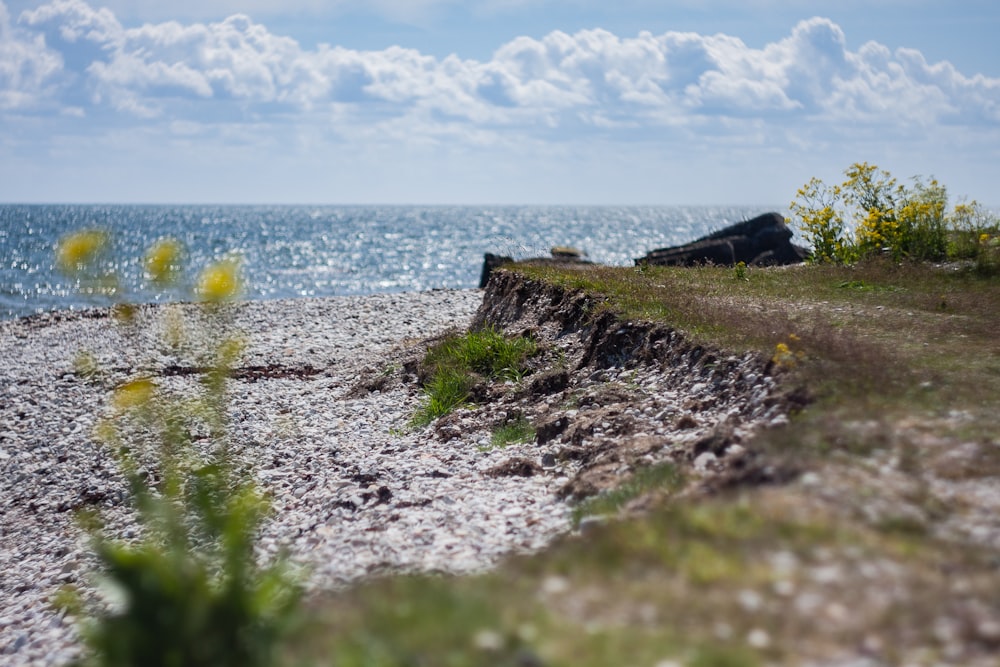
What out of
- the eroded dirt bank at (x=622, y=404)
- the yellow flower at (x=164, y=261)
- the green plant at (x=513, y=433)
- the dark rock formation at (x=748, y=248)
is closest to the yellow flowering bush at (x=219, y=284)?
the yellow flower at (x=164, y=261)

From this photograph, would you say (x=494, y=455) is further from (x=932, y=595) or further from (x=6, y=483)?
(x=6, y=483)

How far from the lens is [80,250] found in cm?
713

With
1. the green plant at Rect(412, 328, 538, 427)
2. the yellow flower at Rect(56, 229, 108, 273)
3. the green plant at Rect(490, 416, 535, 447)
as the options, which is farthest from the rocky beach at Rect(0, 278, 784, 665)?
the yellow flower at Rect(56, 229, 108, 273)

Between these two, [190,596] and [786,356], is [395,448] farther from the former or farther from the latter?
[190,596]

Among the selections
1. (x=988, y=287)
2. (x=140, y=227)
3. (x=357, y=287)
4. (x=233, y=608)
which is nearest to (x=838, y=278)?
(x=988, y=287)

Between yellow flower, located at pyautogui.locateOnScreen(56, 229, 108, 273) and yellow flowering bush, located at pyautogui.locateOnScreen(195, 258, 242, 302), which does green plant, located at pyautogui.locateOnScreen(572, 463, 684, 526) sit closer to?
yellow flowering bush, located at pyautogui.locateOnScreen(195, 258, 242, 302)

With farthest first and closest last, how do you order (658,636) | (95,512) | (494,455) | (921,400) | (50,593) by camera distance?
(95,512) < (494,455) < (50,593) < (921,400) < (658,636)

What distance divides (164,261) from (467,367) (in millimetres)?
8427

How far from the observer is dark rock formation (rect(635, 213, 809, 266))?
29.5 metres

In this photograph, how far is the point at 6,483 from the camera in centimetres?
1416

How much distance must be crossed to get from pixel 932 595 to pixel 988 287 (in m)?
13.6

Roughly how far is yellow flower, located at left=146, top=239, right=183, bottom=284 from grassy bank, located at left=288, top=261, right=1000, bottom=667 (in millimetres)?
2932

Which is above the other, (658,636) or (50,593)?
(658,636)

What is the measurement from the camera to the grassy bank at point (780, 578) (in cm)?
426
